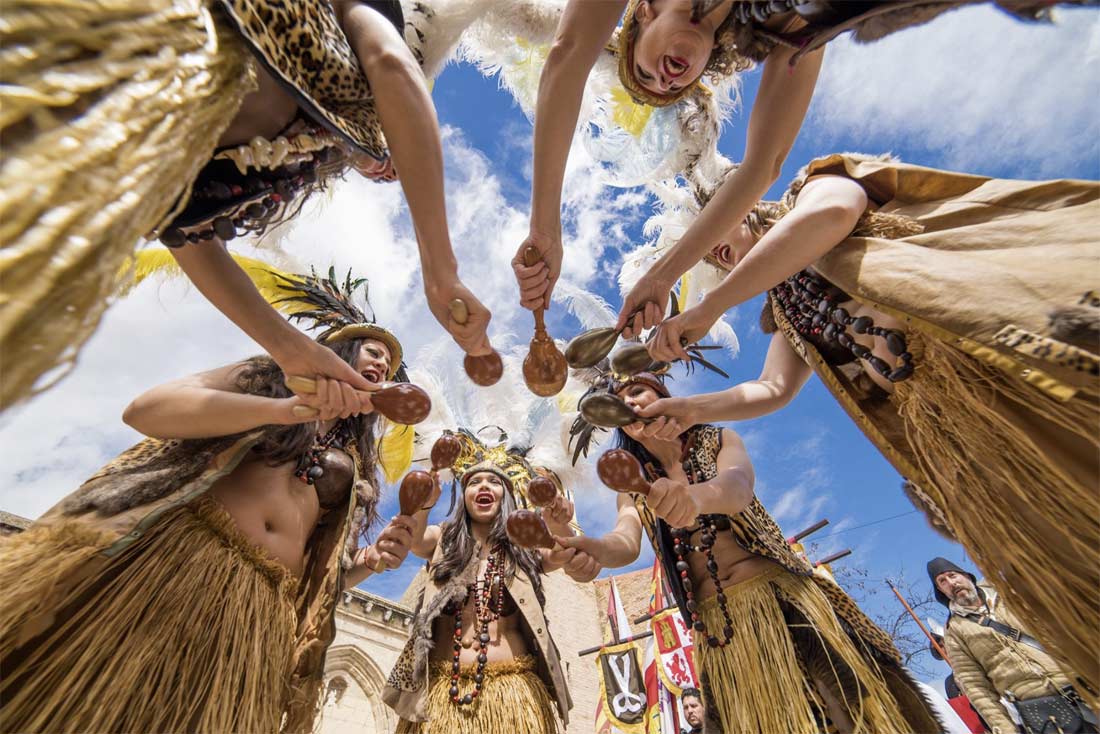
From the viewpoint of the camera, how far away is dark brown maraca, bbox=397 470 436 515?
279 cm

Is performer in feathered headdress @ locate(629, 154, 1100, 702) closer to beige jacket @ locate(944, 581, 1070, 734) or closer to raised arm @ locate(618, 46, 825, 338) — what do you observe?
raised arm @ locate(618, 46, 825, 338)

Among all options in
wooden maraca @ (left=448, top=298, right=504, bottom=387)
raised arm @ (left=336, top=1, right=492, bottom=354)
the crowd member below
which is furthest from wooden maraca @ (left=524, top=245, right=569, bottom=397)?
the crowd member below

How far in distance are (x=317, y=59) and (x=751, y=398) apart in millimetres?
2000

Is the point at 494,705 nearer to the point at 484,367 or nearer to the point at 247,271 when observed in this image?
the point at 484,367

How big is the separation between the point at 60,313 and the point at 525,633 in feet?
9.86

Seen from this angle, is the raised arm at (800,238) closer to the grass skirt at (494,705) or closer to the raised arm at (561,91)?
the raised arm at (561,91)

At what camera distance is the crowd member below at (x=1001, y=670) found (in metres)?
4.32

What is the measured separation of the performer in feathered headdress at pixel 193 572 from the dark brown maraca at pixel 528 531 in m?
0.78

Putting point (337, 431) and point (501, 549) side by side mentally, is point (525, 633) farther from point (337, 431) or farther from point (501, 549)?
point (337, 431)

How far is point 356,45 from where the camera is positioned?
57.9 inches

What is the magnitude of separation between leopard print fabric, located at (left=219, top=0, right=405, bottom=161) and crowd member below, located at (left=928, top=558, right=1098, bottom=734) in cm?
553

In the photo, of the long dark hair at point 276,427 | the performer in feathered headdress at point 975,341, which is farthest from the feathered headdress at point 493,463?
the performer in feathered headdress at point 975,341

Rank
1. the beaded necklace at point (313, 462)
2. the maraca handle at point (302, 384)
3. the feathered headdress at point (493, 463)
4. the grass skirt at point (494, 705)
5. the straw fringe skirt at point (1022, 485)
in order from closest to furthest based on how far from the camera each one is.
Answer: the straw fringe skirt at point (1022, 485) < the maraca handle at point (302, 384) < the beaded necklace at point (313, 462) < the grass skirt at point (494, 705) < the feathered headdress at point (493, 463)

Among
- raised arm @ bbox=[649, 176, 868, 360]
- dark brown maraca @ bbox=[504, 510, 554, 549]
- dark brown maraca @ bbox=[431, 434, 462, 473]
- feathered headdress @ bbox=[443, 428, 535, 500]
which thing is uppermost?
feathered headdress @ bbox=[443, 428, 535, 500]
